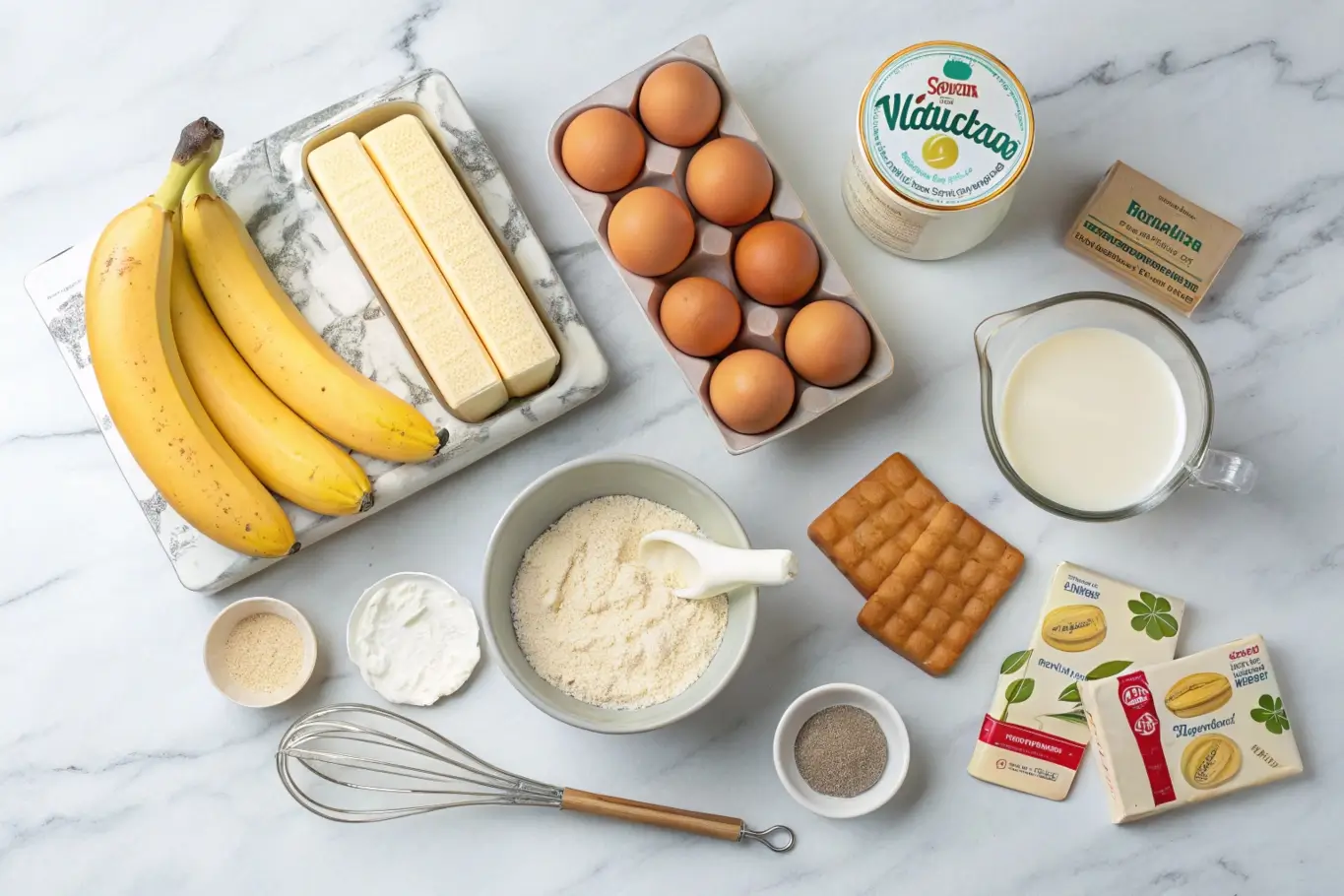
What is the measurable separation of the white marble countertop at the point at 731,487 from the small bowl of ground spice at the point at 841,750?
0.04 m

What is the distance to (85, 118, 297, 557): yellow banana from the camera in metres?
0.95

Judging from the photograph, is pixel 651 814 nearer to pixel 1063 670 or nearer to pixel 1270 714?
pixel 1063 670

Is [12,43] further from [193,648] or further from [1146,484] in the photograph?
[1146,484]

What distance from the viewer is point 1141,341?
103 centimetres

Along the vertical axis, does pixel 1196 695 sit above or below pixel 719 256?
below

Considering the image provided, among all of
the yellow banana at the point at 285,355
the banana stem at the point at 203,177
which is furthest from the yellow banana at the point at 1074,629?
the banana stem at the point at 203,177

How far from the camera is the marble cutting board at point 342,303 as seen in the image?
1.04 metres

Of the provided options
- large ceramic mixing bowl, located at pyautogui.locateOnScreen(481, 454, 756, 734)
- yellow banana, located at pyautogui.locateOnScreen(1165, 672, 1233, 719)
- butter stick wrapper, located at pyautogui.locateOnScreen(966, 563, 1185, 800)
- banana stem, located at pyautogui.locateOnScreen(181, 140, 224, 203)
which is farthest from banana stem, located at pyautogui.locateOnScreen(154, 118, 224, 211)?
yellow banana, located at pyautogui.locateOnScreen(1165, 672, 1233, 719)

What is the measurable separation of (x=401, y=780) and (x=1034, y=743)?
67 centimetres

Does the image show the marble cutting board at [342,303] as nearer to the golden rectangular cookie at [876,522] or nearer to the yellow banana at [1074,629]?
the golden rectangular cookie at [876,522]

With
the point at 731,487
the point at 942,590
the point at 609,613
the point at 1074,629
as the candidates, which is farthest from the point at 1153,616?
the point at 609,613

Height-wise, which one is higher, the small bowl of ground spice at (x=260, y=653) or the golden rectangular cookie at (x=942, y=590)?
the small bowl of ground spice at (x=260, y=653)

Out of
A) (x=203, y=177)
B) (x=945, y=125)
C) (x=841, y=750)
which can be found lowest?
(x=841, y=750)

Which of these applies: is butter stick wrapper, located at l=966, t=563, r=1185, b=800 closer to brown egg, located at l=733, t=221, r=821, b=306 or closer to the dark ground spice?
the dark ground spice
